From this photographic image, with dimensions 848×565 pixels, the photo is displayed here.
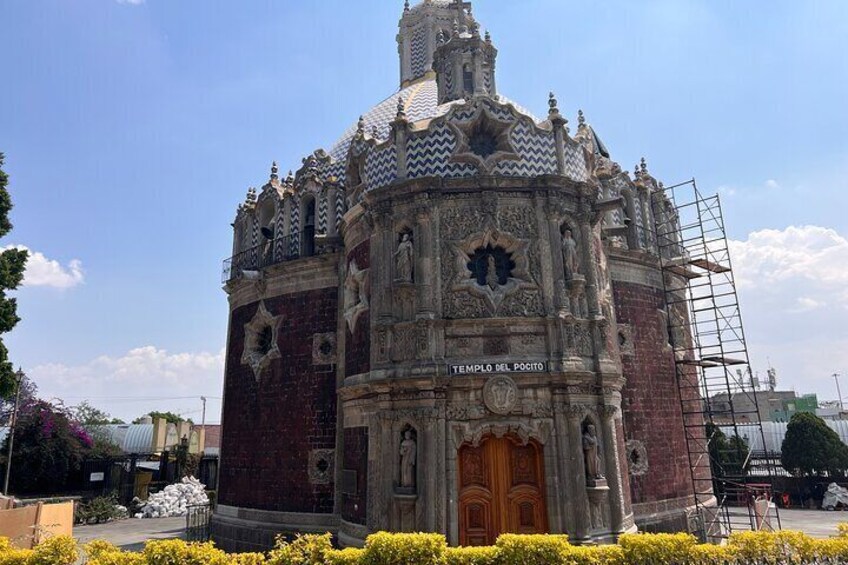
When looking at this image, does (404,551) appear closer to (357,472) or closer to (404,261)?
(357,472)

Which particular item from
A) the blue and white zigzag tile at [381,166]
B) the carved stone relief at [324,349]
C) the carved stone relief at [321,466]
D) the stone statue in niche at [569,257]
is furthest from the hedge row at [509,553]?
the blue and white zigzag tile at [381,166]

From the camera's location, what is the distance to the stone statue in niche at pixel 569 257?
14.4m

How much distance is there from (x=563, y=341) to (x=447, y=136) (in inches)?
255

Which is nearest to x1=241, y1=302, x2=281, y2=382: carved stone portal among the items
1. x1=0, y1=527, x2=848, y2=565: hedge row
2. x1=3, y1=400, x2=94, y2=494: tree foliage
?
x1=0, y1=527, x2=848, y2=565: hedge row

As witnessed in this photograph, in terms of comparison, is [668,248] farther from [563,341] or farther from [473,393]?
[473,393]

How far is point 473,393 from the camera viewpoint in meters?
13.3

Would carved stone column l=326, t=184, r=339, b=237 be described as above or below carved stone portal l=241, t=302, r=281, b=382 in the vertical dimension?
above

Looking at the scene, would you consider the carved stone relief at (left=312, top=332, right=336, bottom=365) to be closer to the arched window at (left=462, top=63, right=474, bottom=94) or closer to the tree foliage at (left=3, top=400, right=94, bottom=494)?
the arched window at (left=462, top=63, right=474, bottom=94)

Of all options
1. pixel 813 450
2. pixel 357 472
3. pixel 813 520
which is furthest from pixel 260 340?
pixel 813 450

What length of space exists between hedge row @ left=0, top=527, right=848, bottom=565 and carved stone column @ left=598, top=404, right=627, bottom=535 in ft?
11.5

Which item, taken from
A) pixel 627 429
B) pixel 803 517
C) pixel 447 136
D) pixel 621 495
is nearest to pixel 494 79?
pixel 447 136

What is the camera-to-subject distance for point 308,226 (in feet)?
68.0

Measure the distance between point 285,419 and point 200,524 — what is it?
8157mm

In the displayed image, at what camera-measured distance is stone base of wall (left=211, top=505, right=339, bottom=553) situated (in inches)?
657
